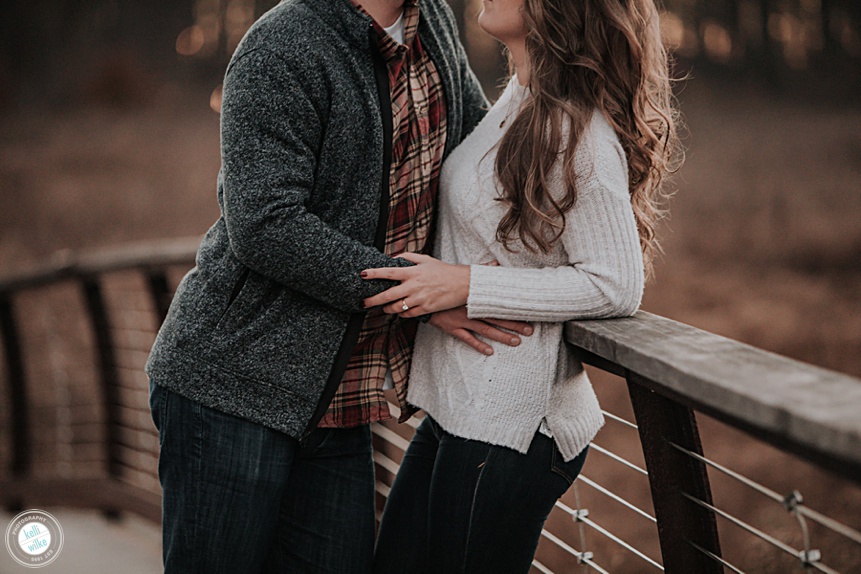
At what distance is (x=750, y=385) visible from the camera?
84 cm

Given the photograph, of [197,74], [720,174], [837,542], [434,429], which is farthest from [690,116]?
[434,429]

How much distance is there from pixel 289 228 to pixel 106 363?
7.93ft

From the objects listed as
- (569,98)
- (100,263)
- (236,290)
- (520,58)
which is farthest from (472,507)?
(100,263)

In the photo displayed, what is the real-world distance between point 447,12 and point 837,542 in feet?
22.7

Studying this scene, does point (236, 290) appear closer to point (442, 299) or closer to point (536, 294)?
point (442, 299)

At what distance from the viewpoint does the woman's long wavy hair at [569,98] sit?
1.29 meters

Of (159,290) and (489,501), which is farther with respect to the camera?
(159,290)

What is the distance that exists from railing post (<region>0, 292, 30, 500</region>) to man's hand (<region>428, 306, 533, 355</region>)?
3.04 metres

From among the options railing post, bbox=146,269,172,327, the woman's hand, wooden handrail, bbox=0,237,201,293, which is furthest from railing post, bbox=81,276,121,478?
the woman's hand

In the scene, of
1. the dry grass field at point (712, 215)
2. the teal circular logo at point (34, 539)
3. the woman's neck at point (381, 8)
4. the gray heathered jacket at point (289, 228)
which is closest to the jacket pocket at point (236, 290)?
the gray heathered jacket at point (289, 228)

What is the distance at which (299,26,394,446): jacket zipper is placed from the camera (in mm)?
1375

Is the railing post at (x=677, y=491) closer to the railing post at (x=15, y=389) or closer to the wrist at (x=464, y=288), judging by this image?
the wrist at (x=464, y=288)

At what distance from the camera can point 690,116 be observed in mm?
15289

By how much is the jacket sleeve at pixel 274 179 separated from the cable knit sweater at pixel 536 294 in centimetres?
22
